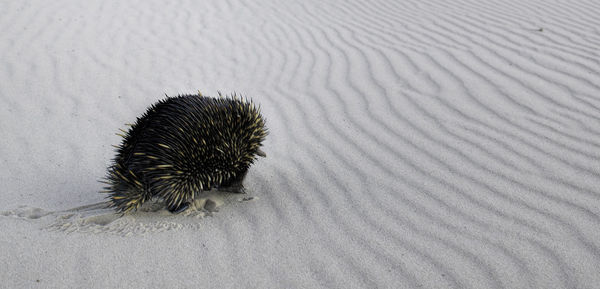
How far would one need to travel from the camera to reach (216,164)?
9.87 ft

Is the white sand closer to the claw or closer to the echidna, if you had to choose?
the claw

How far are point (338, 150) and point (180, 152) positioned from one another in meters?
1.42

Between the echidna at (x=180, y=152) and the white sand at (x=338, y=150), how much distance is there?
0.24 m

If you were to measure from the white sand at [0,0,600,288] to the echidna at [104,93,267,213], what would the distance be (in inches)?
9.6

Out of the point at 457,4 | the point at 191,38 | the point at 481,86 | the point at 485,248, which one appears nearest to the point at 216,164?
the point at 485,248

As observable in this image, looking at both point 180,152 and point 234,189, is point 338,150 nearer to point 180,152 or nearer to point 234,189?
point 234,189

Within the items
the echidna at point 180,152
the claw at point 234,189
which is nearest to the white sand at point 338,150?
the claw at point 234,189

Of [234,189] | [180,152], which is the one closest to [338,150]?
[234,189]

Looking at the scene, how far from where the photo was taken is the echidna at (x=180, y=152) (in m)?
2.78

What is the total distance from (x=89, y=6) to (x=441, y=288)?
684cm

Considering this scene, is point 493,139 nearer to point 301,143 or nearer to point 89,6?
point 301,143

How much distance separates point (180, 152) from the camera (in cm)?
280

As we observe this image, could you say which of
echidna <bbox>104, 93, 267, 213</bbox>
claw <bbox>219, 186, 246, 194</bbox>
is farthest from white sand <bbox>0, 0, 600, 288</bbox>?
echidna <bbox>104, 93, 267, 213</bbox>

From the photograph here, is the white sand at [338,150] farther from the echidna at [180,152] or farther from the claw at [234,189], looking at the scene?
the echidna at [180,152]
